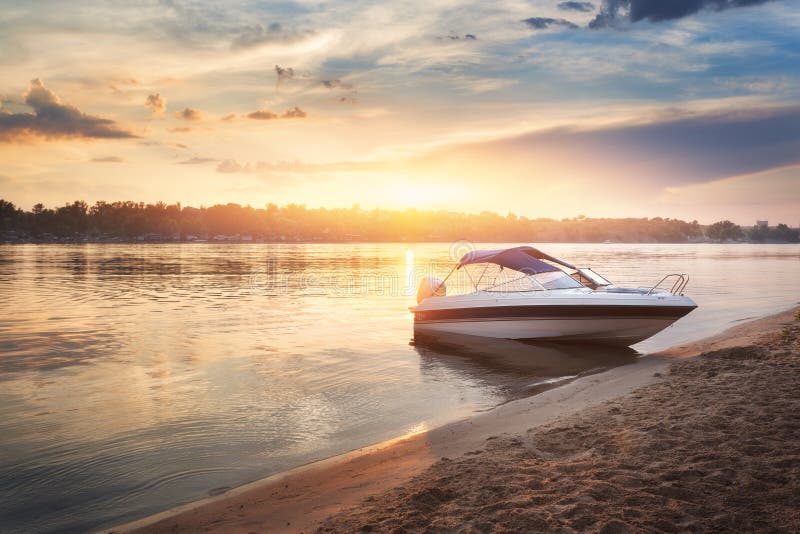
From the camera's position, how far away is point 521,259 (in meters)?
17.3

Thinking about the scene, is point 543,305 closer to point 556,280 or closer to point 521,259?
point 556,280

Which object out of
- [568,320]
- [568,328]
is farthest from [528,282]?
[568,328]

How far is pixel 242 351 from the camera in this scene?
16016 millimetres

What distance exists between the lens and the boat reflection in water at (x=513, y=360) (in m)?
12.8

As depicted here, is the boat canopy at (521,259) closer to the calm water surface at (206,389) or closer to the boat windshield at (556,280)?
the boat windshield at (556,280)

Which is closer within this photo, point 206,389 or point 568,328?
point 206,389

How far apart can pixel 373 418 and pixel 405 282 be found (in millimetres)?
31843

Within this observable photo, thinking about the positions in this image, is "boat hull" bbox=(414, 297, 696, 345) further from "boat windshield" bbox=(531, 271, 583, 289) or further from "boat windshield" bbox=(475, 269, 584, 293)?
"boat windshield" bbox=(531, 271, 583, 289)

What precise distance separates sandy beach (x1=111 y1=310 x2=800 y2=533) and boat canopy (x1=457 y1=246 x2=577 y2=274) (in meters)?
7.89

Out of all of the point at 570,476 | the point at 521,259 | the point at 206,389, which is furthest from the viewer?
the point at 521,259

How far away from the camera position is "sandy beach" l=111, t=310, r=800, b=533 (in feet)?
15.8

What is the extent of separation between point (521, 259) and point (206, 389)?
33.4ft

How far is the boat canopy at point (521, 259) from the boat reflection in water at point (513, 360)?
234 centimetres

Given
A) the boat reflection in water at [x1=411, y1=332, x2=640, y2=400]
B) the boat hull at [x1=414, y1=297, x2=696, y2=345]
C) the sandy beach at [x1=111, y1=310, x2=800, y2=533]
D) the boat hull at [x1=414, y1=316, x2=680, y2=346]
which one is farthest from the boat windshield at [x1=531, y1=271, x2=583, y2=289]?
the sandy beach at [x1=111, y1=310, x2=800, y2=533]
